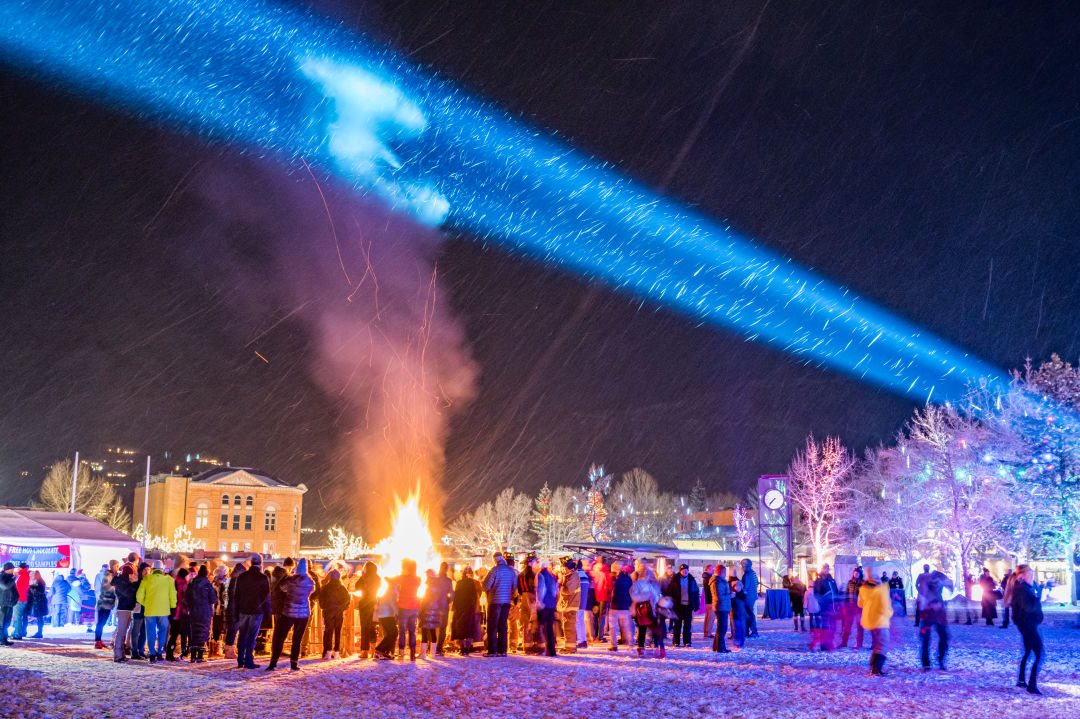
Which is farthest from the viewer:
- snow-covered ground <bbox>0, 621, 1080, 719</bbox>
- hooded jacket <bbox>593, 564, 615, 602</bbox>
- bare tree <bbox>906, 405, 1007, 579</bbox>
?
bare tree <bbox>906, 405, 1007, 579</bbox>

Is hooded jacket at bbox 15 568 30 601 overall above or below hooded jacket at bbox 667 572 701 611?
below

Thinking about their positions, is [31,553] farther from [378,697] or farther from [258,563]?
[378,697]

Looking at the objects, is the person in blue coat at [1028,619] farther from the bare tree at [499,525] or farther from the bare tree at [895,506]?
the bare tree at [499,525]

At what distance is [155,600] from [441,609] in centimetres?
492

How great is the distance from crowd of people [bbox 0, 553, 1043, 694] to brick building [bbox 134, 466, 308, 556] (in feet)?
287

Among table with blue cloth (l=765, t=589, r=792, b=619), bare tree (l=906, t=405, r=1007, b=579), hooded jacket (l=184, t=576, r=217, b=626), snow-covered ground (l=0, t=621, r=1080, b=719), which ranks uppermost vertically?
bare tree (l=906, t=405, r=1007, b=579)

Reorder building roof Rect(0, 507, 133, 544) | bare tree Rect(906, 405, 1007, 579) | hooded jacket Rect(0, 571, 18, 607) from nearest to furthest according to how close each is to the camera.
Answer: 1. hooded jacket Rect(0, 571, 18, 607)
2. building roof Rect(0, 507, 133, 544)
3. bare tree Rect(906, 405, 1007, 579)

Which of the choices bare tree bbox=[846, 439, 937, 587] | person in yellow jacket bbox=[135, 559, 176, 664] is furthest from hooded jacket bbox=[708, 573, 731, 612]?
bare tree bbox=[846, 439, 937, 587]

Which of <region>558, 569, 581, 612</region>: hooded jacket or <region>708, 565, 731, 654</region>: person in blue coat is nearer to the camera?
<region>708, 565, 731, 654</region>: person in blue coat

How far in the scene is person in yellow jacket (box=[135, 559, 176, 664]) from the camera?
51.5 feet

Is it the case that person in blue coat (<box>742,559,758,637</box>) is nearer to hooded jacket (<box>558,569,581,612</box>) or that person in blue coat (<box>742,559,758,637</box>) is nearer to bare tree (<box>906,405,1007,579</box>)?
hooded jacket (<box>558,569,581,612</box>)

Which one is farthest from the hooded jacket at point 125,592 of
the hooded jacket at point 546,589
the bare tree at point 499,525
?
the bare tree at point 499,525

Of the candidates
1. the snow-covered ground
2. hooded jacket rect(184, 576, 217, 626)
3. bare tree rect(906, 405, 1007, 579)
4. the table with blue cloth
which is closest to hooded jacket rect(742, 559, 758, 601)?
the snow-covered ground

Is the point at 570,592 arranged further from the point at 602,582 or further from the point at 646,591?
the point at 646,591
